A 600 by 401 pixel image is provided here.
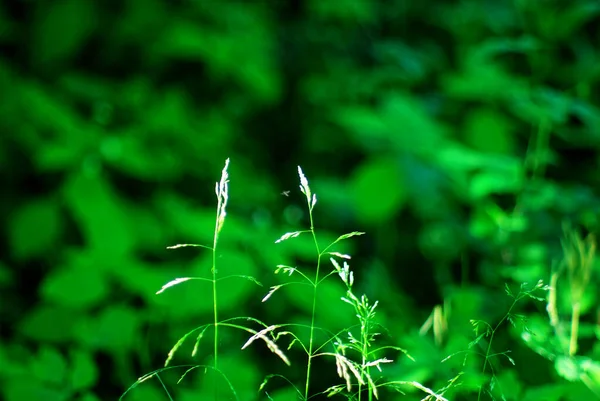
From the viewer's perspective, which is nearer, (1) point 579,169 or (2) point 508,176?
(2) point 508,176

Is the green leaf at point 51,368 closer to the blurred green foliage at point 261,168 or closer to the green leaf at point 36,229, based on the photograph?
the blurred green foliage at point 261,168

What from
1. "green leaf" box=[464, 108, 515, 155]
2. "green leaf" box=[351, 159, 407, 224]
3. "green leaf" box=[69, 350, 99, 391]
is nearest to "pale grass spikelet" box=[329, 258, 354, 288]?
"green leaf" box=[69, 350, 99, 391]

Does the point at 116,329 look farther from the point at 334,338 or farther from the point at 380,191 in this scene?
the point at 380,191

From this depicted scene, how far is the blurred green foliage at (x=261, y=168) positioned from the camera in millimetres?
1896

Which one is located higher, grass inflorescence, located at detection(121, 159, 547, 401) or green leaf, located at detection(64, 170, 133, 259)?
grass inflorescence, located at detection(121, 159, 547, 401)

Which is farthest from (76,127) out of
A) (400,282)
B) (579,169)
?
(579,169)

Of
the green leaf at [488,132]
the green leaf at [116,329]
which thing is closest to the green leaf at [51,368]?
the green leaf at [116,329]

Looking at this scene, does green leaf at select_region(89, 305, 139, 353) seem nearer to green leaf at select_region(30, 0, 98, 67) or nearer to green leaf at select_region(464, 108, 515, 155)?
green leaf at select_region(30, 0, 98, 67)

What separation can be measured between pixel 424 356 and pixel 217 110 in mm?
1689

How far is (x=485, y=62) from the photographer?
2.45 metres

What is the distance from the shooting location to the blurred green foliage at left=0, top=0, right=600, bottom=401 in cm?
190

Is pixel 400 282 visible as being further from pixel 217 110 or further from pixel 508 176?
pixel 217 110

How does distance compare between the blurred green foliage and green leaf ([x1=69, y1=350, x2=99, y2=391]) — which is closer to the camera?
green leaf ([x1=69, y1=350, x2=99, y2=391])

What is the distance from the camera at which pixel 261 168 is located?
3.02m
